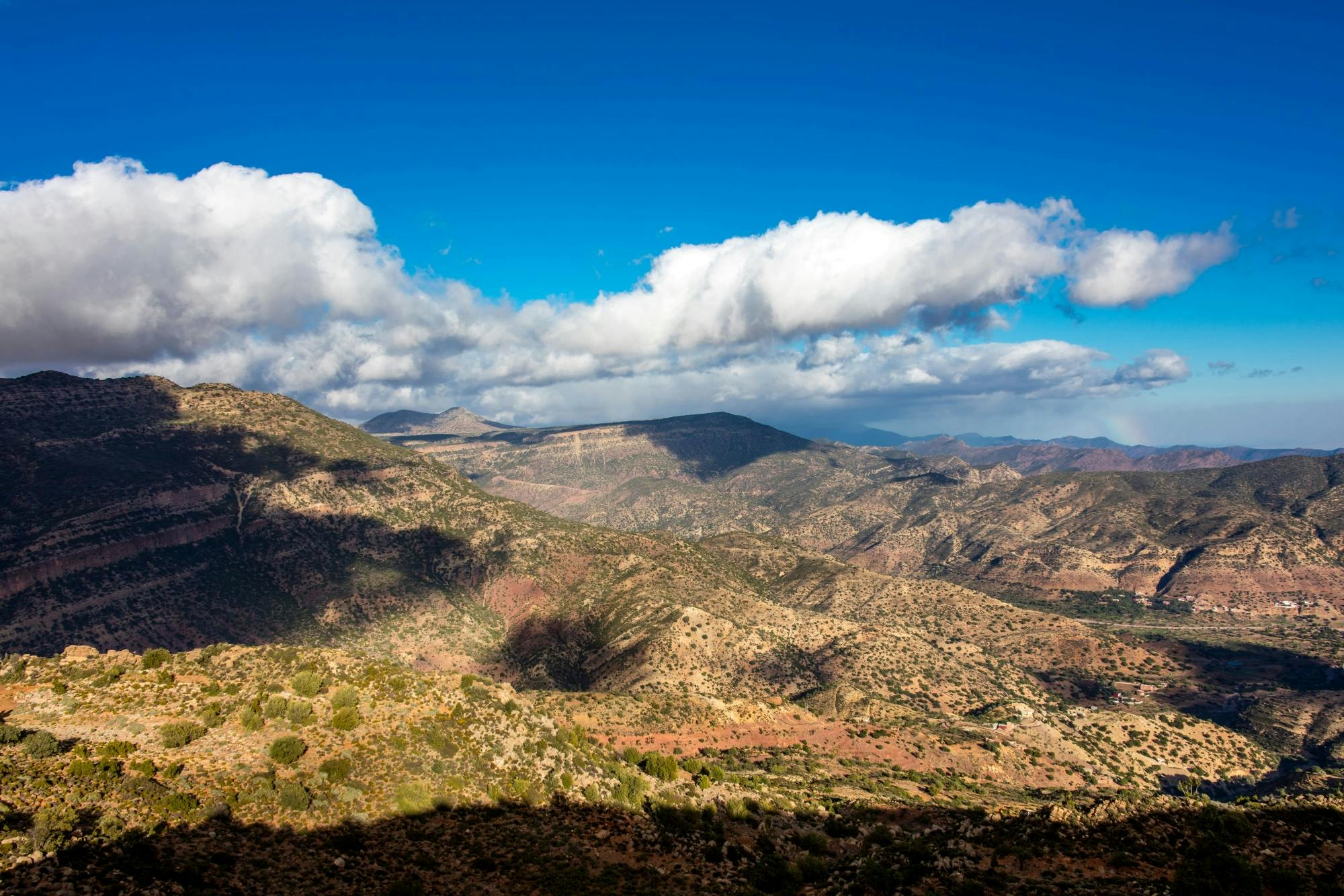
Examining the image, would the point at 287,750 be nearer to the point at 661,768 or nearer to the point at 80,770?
the point at 80,770

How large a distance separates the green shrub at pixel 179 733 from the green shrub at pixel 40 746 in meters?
4.28

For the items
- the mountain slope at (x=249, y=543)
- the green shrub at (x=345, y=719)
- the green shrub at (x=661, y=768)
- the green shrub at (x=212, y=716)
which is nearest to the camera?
the green shrub at (x=212, y=716)

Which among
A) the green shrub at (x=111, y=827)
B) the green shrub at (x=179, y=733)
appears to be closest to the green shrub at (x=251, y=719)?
the green shrub at (x=179, y=733)

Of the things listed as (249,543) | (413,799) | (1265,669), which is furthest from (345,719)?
(1265,669)

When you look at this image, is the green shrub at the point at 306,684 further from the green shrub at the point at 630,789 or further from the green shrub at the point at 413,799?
the green shrub at the point at 630,789

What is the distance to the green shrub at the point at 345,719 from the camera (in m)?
40.8

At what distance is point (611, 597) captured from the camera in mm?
150125

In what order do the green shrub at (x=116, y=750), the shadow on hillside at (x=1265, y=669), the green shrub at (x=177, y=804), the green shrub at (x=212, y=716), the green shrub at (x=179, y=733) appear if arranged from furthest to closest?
the shadow on hillside at (x=1265, y=669) → the green shrub at (x=212, y=716) → the green shrub at (x=179, y=733) → the green shrub at (x=116, y=750) → the green shrub at (x=177, y=804)

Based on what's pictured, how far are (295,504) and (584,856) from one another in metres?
156

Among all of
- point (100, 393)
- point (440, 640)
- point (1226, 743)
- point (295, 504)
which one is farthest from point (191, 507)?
point (1226, 743)

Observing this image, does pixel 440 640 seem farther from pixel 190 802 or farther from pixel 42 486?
pixel 190 802

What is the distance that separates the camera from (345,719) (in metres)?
41.1

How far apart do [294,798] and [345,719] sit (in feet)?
25.0

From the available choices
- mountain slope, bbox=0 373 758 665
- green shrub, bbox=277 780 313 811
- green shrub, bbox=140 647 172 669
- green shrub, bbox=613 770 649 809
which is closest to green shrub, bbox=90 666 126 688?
green shrub, bbox=140 647 172 669
